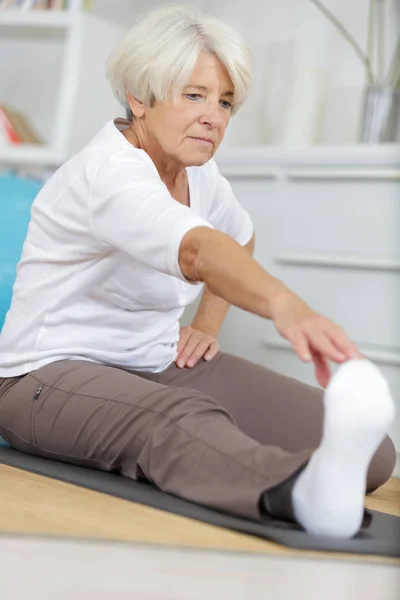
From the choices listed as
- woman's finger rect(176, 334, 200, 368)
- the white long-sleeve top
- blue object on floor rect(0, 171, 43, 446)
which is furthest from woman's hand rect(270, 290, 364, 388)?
blue object on floor rect(0, 171, 43, 446)

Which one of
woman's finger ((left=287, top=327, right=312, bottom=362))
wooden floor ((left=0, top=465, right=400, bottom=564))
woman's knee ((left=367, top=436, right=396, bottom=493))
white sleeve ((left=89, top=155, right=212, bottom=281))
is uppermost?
white sleeve ((left=89, top=155, right=212, bottom=281))

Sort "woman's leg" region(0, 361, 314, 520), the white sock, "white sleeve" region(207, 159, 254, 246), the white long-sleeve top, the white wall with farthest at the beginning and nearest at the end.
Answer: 1. the white wall
2. "white sleeve" region(207, 159, 254, 246)
3. the white long-sleeve top
4. "woman's leg" region(0, 361, 314, 520)
5. the white sock

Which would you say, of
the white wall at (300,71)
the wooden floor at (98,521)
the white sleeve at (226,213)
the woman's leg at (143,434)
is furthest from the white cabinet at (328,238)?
the wooden floor at (98,521)

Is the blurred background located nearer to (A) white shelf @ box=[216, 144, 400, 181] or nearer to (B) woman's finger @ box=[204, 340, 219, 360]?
(A) white shelf @ box=[216, 144, 400, 181]

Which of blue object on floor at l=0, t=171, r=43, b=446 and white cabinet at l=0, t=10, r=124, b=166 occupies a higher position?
white cabinet at l=0, t=10, r=124, b=166

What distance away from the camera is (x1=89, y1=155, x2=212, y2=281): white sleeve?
1316mm

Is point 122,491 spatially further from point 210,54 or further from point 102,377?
point 210,54

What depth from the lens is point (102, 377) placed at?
1.59m

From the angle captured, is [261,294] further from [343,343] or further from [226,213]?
[226,213]

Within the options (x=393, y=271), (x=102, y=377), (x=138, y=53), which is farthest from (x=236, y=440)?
(x=393, y=271)

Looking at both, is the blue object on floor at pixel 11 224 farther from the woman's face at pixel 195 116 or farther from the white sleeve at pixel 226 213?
the woman's face at pixel 195 116

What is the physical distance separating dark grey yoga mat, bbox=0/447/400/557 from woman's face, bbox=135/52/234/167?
1.89ft

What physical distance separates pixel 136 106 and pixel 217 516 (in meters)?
0.78

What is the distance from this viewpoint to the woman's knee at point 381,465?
67.9 inches
